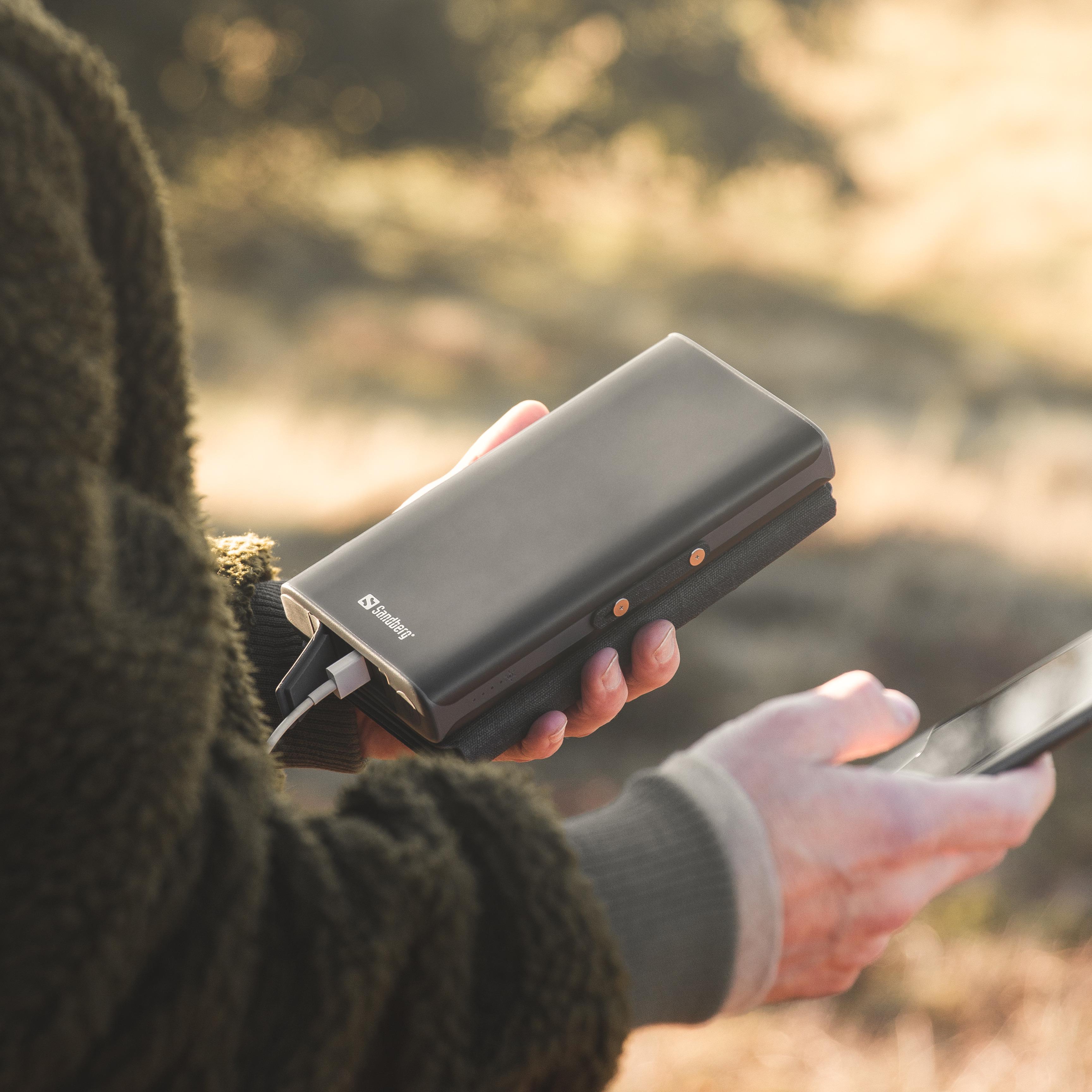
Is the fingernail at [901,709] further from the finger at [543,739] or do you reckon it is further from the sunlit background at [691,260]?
the sunlit background at [691,260]

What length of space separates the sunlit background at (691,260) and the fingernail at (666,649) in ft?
3.06

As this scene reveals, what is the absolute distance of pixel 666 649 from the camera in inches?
30.8

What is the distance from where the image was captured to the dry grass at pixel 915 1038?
46.4 inches

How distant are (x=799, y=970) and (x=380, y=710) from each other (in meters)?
0.35

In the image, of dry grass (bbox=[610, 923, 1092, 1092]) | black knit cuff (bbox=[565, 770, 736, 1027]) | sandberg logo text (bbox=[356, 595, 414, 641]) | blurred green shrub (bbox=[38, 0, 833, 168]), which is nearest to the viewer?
black knit cuff (bbox=[565, 770, 736, 1027])

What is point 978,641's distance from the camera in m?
1.84

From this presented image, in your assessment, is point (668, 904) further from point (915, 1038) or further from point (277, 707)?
point (915, 1038)

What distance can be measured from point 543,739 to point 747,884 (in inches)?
10.3

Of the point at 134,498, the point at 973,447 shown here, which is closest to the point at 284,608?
the point at 134,498

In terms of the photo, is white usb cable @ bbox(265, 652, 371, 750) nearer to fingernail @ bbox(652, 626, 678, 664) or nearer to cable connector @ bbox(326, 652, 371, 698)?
cable connector @ bbox(326, 652, 371, 698)

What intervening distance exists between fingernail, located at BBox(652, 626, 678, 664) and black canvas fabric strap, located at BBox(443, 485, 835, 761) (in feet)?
0.05

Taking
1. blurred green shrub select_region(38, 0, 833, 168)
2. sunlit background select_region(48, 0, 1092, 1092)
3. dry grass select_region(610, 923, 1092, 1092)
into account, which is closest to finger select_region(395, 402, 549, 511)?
dry grass select_region(610, 923, 1092, 1092)

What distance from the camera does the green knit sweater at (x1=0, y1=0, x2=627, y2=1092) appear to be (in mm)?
368

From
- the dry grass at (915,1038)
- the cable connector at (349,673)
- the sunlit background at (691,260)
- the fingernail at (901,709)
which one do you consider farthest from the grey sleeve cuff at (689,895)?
the sunlit background at (691,260)
